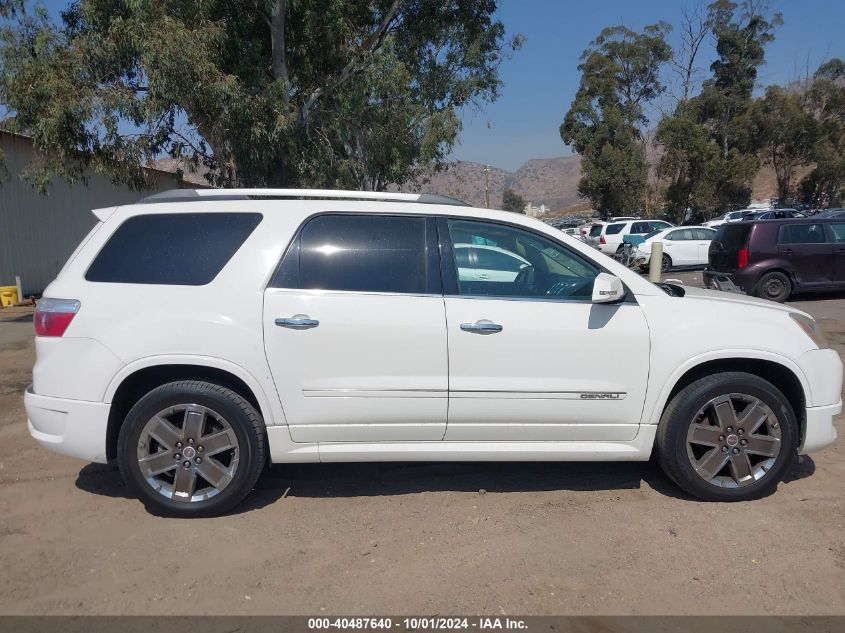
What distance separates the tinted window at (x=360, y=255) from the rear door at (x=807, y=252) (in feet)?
37.8

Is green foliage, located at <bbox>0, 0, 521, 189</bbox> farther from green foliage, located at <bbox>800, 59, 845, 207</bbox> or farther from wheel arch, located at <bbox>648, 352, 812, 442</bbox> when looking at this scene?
green foliage, located at <bbox>800, 59, 845, 207</bbox>

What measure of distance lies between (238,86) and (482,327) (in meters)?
10.1

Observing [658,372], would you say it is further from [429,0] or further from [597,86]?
[597,86]

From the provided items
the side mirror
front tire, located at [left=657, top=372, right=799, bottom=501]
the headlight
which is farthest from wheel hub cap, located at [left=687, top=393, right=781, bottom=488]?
the side mirror

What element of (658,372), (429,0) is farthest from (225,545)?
(429,0)

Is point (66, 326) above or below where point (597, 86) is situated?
below

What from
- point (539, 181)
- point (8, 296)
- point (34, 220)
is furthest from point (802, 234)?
point (539, 181)

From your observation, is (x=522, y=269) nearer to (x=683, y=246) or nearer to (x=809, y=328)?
(x=809, y=328)

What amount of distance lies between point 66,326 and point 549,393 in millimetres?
2808

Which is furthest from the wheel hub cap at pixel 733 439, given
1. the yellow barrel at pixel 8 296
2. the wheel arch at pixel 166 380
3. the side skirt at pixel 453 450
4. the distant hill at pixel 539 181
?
the distant hill at pixel 539 181

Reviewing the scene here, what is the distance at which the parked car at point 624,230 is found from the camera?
25.1 meters

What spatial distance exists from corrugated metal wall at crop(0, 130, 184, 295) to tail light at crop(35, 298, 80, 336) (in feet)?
35.9

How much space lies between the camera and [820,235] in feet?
43.4

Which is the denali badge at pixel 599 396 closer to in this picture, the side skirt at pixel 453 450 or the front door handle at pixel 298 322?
the side skirt at pixel 453 450
